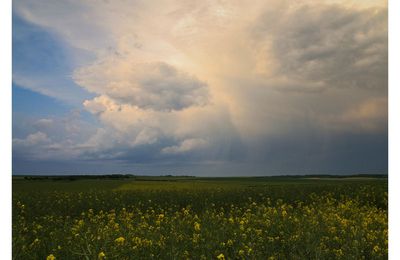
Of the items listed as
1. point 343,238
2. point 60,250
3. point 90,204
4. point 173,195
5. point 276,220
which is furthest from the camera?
point 173,195

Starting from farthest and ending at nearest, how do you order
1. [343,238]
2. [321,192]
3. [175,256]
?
1. [321,192]
2. [343,238]
3. [175,256]

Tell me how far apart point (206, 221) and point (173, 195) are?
7.51 metres

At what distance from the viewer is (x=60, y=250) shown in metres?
7.44

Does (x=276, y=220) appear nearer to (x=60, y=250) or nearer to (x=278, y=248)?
(x=278, y=248)

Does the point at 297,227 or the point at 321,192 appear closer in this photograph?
the point at 297,227

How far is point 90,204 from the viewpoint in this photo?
1683 cm
